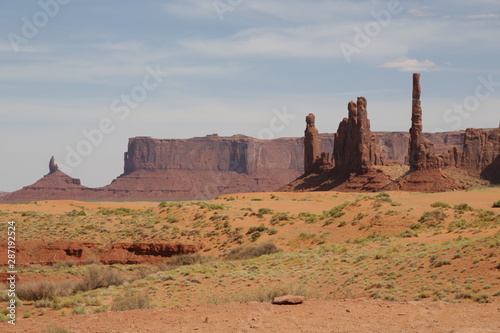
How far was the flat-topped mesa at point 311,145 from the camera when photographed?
102 meters

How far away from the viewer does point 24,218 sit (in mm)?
44281

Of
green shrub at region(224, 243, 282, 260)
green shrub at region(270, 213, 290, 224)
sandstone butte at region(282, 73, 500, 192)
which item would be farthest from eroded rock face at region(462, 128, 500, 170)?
green shrub at region(224, 243, 282, 260)

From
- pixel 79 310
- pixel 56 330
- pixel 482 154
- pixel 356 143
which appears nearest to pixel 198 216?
pixel 79 310

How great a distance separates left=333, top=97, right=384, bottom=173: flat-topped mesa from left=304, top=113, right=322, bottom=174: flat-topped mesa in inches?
272

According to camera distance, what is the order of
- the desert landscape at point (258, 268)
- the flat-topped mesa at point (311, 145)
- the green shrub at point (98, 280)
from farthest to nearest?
the flat-topped mesa at point (311, 145) → the green shrub at point (98, 280) → the desert landscape at point (258, 268)

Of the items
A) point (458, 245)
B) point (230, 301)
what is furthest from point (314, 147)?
point (230, 301)

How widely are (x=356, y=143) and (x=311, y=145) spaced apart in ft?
49.9

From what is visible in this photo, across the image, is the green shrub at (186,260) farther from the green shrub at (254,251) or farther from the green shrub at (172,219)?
→ the green shrub at (172,219)

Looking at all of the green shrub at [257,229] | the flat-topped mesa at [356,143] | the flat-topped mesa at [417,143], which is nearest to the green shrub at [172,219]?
the green shrub at [257,229]

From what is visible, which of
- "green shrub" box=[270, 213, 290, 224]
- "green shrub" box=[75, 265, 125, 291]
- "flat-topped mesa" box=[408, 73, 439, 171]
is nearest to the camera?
"green shrub" box=[75, 265, 125, 291]

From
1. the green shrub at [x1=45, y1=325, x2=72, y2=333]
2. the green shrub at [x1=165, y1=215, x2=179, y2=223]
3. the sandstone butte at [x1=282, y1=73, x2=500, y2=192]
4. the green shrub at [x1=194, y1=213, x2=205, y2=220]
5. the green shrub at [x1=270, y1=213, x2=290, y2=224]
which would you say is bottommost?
the green shrub at [x1=165, y1=215, x2=179, y2=223]

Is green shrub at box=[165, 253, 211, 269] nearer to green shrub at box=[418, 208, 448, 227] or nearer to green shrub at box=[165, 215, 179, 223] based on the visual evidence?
green shrub at box=[165, 215, 179, 223]

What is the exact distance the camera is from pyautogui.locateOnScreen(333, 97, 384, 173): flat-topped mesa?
285ft

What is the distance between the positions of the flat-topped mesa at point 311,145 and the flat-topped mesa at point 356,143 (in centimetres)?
691
